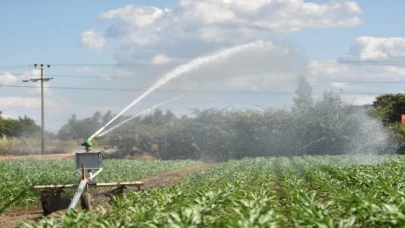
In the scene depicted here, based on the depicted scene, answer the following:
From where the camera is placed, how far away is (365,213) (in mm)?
10297

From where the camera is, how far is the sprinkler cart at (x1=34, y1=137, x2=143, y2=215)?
17641 mm

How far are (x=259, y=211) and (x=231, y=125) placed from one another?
2289 inches

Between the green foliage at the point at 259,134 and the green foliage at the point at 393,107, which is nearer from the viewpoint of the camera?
the green foliage at the point at 259,134

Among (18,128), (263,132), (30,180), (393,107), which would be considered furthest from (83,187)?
(18,128)

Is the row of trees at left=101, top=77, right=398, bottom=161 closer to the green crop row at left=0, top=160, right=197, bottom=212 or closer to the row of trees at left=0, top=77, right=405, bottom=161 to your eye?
the row of trees at left=0, top=77, right=405, bottom=161

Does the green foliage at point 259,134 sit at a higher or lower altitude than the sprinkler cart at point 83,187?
higher

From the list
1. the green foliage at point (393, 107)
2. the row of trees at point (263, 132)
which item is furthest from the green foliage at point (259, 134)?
the green foliage at point (393, 107)

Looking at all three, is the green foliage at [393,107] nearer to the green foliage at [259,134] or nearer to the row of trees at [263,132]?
the row of trees at [263,132]

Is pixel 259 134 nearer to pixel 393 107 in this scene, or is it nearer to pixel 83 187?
pixel 393 107

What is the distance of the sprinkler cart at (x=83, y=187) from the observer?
57.9ft

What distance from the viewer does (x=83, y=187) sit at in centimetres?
1714

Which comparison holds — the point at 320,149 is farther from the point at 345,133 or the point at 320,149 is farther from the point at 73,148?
the point at 73,148

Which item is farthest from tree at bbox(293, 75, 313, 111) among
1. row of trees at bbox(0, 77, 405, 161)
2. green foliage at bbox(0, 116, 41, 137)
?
green foliage at bbox(0, 116, 41, 137)

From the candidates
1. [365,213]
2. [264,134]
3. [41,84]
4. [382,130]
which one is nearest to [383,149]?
[382,130]
